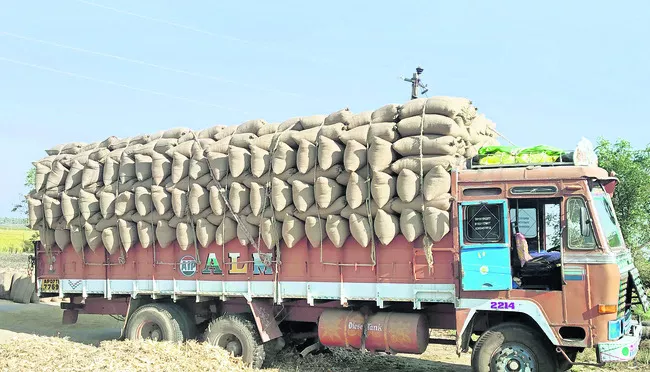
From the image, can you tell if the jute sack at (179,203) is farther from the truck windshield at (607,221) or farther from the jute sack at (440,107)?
the truck windshield at (607,221)

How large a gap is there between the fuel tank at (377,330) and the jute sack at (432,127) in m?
2.60

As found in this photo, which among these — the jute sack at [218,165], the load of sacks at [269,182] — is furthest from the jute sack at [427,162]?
the jute sack at [218,165]

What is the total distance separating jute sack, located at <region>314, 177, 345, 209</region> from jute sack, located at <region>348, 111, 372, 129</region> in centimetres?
93

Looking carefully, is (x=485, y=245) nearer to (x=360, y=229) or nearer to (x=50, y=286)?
(x=360, y=229)

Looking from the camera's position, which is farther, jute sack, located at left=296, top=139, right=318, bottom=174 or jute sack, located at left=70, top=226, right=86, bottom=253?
jute sack, located at left=70, top=226, right=86, bottom=253

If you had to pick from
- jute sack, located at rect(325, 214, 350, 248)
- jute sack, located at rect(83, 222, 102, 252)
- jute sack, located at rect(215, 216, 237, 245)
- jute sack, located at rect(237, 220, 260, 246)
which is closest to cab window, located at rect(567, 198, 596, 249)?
jute sack, located at rect(325, 214, 350, 248)

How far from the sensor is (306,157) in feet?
30.5

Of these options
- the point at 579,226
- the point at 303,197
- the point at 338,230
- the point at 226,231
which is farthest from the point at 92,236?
the point at 579,226

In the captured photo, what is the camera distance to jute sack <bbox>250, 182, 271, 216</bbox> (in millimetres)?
9664

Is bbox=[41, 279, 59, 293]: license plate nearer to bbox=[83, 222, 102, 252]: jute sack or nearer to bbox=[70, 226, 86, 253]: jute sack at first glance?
bbox=[70, 226, 86, 253]: jute sack

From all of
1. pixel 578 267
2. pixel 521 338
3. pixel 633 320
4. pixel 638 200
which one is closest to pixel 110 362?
pixel 521 338

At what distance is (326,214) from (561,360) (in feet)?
12.3

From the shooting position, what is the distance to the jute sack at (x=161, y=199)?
10.6 m

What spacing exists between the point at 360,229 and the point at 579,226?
9.47 ft
